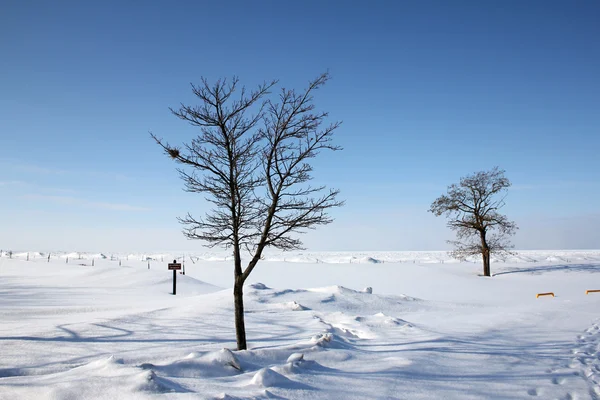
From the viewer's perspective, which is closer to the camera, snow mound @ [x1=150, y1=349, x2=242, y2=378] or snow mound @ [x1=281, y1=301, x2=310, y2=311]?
snow mound @ [x1=150, y1=349, x2=242, y2=378]

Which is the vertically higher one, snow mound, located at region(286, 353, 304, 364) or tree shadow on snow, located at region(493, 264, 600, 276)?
tree shadow on snow, located at region(493, 264, 600, 276)

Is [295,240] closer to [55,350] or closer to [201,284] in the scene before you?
[55,350]

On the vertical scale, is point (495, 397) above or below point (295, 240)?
below

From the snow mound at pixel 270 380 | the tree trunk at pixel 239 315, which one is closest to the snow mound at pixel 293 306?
the tree trunk at pixel 239 315

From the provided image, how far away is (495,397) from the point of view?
20.3ft

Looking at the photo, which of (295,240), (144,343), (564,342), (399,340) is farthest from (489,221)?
(144,343)

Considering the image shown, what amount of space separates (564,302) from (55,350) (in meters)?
19.7

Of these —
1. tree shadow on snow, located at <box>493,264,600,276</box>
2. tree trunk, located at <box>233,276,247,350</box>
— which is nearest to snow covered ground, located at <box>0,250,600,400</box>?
tree trunk, located at <box>233,276,247,350</box>

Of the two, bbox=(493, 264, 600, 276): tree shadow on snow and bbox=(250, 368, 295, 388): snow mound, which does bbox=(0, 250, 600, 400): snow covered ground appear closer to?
bbox=(250, 368, 295, 388): snow mound

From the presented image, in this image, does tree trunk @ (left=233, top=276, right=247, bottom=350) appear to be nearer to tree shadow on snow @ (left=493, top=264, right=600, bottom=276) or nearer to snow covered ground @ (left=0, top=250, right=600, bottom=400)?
snow covered ground @ (left=0, top=250, right=600, bottom=400)

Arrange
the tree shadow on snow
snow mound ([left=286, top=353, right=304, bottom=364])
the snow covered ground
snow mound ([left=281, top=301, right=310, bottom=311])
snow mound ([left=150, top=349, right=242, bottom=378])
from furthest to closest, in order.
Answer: the tree shadow on snow < snow mound ([left=281, top=301, right=310, bottom=311]) < snow mound ([left=286, top=353, right=304, bottom=364]) < snow mound ([left=150, top=349, right=242, bottom=378]) < the snow covered ground

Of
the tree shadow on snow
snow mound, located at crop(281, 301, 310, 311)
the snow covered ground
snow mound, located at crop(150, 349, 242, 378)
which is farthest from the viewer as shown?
the tree shadow on snow

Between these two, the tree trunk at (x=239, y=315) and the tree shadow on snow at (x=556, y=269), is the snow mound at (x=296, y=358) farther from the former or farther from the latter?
the tree shadow on snow at (x=556, y=269)

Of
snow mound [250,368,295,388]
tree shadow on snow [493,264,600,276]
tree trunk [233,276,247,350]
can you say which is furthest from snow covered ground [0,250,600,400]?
tree shadow on snow [493,264,600,276]
